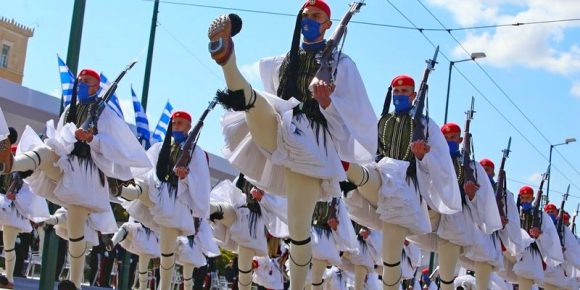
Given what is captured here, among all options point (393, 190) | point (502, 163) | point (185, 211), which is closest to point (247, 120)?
point (393, 190)

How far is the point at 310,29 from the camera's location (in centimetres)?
768

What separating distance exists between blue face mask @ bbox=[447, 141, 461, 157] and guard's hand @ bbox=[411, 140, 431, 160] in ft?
6.22

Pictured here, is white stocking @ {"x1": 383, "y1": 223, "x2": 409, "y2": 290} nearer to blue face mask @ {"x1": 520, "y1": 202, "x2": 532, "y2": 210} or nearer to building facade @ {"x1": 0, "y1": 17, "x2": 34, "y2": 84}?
blue face mask @ {"x1": 520, "y1": 202, "x2": 532, "y2": 210}

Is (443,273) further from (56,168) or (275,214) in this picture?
(56,168)

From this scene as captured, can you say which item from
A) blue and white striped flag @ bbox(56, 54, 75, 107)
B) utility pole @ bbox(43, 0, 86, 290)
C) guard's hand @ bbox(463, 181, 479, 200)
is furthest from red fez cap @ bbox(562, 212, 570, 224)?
utility pole @ bbox(43, 0, 86, 290)

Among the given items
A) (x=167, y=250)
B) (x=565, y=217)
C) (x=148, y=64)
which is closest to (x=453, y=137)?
(x=167, y=250)

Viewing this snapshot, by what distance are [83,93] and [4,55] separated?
7685 centimetres

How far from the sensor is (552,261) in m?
13.8

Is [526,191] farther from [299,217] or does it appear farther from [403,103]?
[299,217]

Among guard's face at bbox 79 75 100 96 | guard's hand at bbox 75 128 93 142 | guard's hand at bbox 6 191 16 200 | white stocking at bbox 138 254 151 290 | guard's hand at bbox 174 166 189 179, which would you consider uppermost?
guard's face at bbox 79 75 100 96

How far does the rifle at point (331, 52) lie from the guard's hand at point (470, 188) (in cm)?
329

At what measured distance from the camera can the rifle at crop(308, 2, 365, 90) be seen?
22.9 feet

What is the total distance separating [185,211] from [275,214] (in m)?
1.07

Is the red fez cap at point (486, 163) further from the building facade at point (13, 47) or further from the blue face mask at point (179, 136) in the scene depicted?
the building facade at point (13, 47)
